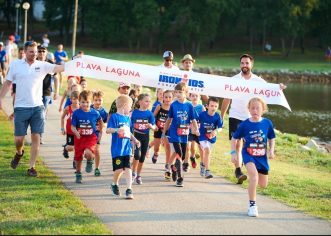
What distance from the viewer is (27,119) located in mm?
9953

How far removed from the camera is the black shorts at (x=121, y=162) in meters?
8.77

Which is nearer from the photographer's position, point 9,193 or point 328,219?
point 328,219

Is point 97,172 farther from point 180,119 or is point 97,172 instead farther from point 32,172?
point 180,119

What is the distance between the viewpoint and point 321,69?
5675cm

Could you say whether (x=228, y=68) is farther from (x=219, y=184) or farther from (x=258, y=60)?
(x=219, y=184)

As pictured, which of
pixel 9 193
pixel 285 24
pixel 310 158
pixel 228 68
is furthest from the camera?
pixel 285 24

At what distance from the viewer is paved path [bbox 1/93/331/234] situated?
7.11 m

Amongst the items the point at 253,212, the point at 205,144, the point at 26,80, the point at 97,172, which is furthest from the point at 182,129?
the point at 26,80

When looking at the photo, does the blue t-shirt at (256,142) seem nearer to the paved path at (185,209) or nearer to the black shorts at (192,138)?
the paved path at (185,209)

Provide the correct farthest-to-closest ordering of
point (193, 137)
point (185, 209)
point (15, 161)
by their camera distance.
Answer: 1. point (193, 137)
2. point (15, 161)
3. point (185, 209)

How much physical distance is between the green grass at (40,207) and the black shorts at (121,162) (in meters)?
0.78

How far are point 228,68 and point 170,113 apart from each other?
44064mm

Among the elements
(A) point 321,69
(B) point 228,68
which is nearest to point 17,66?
(B) point 228,68

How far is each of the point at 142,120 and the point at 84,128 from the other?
102cm
